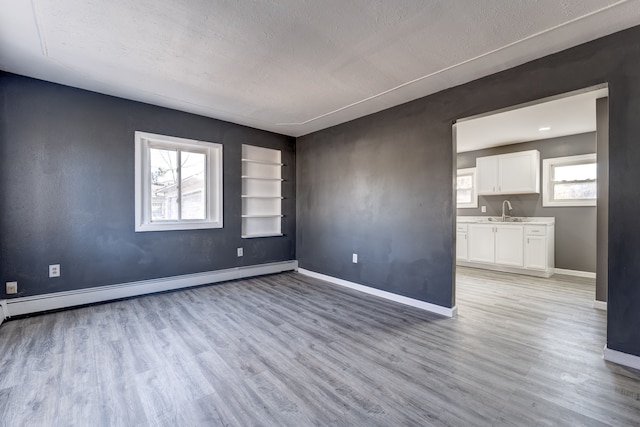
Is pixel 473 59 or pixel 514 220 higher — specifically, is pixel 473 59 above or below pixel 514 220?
above

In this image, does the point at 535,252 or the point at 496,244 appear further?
the point at 496,244

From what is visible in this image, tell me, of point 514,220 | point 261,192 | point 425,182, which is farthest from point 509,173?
point 261,192

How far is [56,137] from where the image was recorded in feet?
9.89

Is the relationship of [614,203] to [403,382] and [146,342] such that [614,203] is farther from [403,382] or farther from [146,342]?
[146,342]

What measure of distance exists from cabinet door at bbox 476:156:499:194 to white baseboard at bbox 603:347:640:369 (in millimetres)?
3813

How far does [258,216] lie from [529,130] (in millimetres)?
4705

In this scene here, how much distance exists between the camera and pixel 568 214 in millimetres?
4797

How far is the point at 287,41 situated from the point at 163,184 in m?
2.71

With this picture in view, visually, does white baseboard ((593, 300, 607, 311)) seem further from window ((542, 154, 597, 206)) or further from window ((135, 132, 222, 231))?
window ((135, 132, 222, 231))

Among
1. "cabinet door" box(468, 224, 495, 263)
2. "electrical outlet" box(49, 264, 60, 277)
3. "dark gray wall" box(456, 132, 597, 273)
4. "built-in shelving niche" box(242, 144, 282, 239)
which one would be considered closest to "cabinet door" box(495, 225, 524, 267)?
"cabinet door" box(468, 224, 495, 263)

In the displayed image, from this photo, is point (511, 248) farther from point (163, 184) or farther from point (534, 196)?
point (163, 184)

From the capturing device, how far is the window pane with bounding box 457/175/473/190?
6.00 m

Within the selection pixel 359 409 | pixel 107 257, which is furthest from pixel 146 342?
pixel 359 409

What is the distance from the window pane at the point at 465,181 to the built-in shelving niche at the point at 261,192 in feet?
13.5
